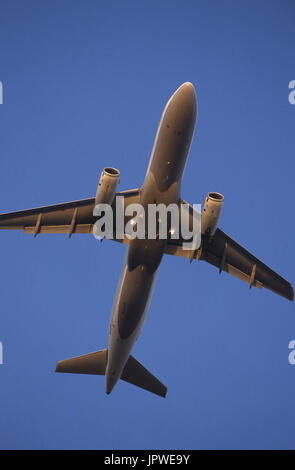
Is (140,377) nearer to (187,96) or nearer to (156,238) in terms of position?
(156,238)

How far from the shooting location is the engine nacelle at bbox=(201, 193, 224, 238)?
74.8ft

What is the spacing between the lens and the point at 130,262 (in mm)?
22891

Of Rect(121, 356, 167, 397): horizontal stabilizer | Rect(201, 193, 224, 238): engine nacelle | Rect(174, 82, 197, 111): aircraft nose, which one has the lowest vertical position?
Rect(121, 356, 167, 397): horizontal stabilizer

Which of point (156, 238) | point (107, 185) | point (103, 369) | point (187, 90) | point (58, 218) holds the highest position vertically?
point (187, 90)

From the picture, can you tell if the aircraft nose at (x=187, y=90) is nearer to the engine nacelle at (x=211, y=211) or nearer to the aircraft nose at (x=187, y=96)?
the aircraft nose at (x=187, y=96)

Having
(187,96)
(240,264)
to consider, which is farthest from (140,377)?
(187,96)

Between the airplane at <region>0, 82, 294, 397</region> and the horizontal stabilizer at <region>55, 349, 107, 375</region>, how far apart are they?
1.10m

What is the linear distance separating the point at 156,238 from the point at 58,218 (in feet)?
16.3

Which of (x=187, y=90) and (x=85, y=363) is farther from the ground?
(x=187, y=90)

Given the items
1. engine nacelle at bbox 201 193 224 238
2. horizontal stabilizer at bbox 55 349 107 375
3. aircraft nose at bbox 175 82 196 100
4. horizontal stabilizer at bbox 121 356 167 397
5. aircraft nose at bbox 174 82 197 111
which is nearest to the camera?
aircraft nose at bbox 174 82 197 111

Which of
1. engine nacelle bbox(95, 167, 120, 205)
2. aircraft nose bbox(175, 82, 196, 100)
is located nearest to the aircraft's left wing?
engine nacelle bbox(95, 167, 120, 205)

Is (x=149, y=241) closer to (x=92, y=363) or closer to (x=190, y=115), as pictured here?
(x=190, y=115)

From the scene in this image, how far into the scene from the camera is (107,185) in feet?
73.7

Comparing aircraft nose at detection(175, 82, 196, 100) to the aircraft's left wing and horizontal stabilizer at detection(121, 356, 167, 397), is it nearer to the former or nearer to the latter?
the aircraft's left wing
